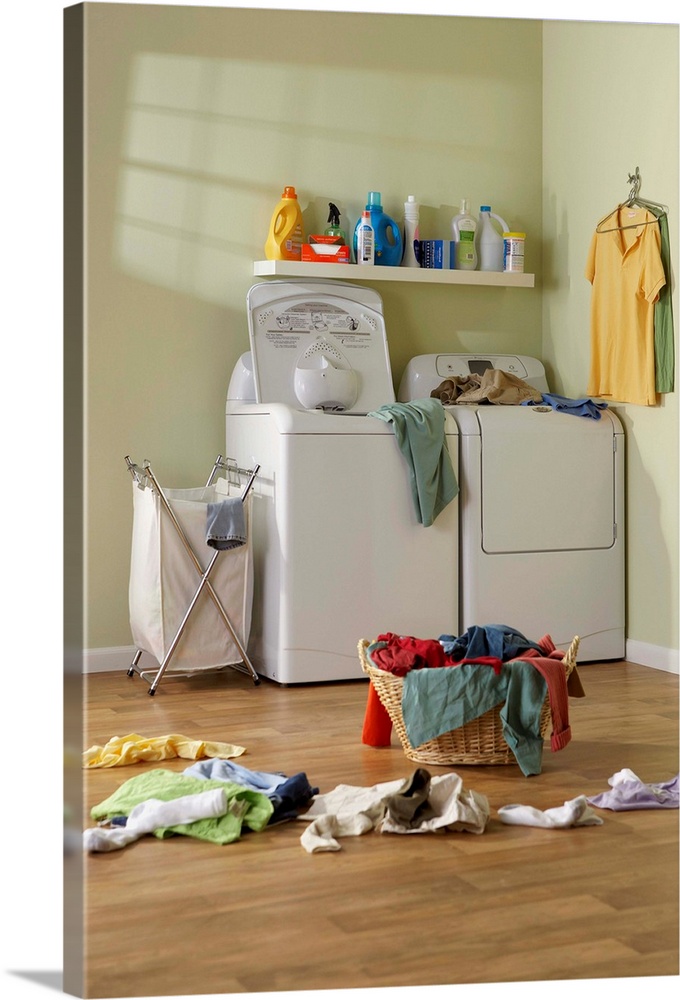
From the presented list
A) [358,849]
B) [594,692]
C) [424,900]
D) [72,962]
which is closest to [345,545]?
[594,692]

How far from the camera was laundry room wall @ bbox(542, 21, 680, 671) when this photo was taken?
4.02 meters

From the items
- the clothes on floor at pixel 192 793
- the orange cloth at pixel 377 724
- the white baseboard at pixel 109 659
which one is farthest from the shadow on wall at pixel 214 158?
the clothes on floor at pixel 192 793

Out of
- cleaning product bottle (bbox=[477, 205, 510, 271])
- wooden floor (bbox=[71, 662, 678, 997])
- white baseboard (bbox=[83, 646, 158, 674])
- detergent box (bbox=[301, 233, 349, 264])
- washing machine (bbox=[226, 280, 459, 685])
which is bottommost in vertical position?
wooden floor (bbox=[71, 662, 678, 997])

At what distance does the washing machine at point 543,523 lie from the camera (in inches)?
158

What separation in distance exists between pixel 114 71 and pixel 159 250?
0.61 meters

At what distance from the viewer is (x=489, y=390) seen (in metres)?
4.21

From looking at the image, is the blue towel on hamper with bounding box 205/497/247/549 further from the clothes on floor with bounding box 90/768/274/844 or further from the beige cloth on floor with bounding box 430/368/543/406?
the clothes on floor with bounding box 90/768/274/844

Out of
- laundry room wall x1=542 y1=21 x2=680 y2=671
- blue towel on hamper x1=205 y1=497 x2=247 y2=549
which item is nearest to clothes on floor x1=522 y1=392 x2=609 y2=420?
laundry room wall x1=542 y1=21 x2=680 y2=671

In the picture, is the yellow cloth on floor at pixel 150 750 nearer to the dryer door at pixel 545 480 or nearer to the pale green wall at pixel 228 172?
the pale green wall at pixel 228 172

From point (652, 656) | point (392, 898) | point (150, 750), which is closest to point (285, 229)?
point (652, 656)

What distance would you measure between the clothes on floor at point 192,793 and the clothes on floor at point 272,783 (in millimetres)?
27

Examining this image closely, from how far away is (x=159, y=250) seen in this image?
4152 millimetres

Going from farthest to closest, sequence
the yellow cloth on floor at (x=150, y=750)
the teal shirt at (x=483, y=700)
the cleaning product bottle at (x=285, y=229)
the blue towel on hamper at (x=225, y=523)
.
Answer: the cleaning product bottle at (x=285, y=229) < the blue towel on hamper at (x=225, y=523) < the yellow cloth on floor at (x=150, y=750) < the teal shirt at (x=483, y=700)
